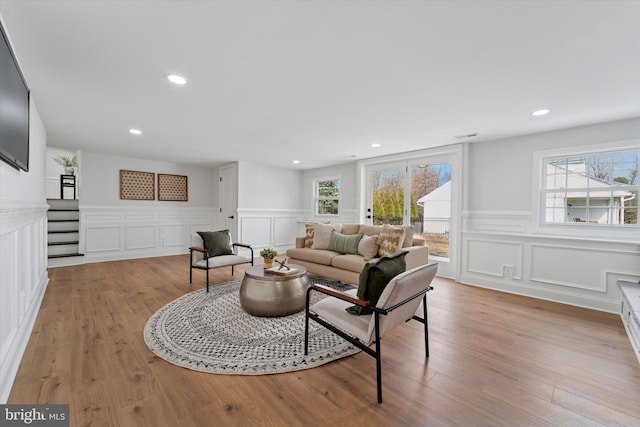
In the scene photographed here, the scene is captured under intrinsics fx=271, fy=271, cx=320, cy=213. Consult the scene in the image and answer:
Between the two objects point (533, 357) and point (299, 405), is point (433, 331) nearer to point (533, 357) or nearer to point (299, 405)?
point (533, 357)

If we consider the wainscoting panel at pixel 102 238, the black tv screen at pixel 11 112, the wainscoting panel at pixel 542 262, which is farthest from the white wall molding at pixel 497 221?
the wainscoting panel at pixel 102 238

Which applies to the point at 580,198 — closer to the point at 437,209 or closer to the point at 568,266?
the point at 568,266

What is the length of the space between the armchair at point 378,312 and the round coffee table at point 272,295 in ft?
2.33

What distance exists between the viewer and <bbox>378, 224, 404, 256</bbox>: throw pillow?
3.68 m

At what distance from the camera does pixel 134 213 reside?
19.5ft

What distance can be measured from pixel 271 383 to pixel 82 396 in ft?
3.64

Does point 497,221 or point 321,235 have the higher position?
point 497,221

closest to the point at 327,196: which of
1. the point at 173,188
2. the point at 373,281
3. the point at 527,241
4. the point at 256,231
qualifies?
the point at 256,231

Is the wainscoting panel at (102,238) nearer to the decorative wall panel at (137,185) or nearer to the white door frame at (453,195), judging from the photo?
the decorative wall panel at (137,185)

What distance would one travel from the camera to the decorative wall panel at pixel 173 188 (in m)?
6.31

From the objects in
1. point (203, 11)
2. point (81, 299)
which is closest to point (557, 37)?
point (203, 11)

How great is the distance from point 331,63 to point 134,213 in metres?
5.83

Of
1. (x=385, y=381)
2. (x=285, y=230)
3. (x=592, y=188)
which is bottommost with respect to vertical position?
(x=385, y=381)

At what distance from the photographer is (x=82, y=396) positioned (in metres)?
1.61
